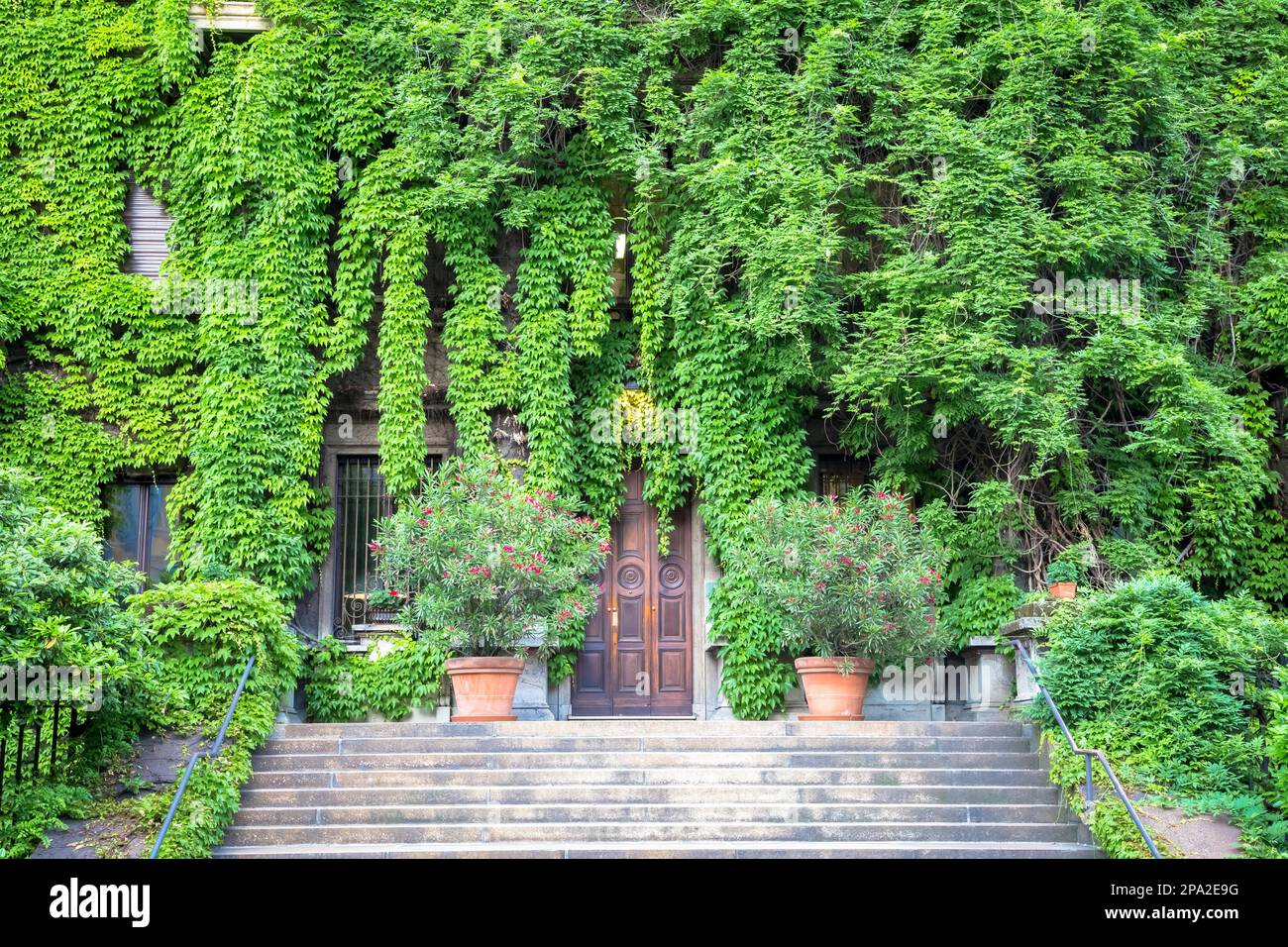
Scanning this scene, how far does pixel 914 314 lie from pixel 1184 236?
124 inches

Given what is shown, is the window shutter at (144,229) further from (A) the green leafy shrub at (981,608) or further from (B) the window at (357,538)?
(A) the green leafy shrub at (981,608)

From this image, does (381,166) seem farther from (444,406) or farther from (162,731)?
(162,731)

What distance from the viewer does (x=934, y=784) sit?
373 inches

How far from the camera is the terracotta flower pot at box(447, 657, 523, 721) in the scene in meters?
10.9

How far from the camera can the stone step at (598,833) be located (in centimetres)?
873

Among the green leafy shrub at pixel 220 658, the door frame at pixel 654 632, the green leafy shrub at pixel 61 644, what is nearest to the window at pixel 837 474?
the door frame at pixel 654 632

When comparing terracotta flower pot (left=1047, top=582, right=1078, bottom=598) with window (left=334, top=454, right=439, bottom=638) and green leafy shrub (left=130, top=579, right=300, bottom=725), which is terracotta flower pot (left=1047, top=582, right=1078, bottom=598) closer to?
window (left=334, top=454, right=439, bottom=638)

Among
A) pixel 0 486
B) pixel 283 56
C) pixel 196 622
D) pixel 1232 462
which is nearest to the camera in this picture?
pixel 0 486

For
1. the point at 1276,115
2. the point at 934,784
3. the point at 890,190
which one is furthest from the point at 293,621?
the point at 1276,115

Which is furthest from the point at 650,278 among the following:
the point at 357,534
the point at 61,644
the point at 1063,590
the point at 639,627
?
the point at 61,644

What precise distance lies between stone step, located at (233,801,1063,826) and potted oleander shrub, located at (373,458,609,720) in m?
1.97

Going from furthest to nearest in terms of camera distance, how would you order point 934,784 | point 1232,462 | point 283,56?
1. point 283,56
2. point 1232,462
3. point 934,784

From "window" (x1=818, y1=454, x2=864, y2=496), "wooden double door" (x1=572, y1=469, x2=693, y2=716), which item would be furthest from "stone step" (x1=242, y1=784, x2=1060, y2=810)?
"window" (x1=818, y1=454, x2=864, y2=496)

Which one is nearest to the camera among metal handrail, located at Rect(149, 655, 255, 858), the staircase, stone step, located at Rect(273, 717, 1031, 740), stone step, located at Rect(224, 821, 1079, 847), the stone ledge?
metal handrail, located at Rect(149, 655, 255, 858)
